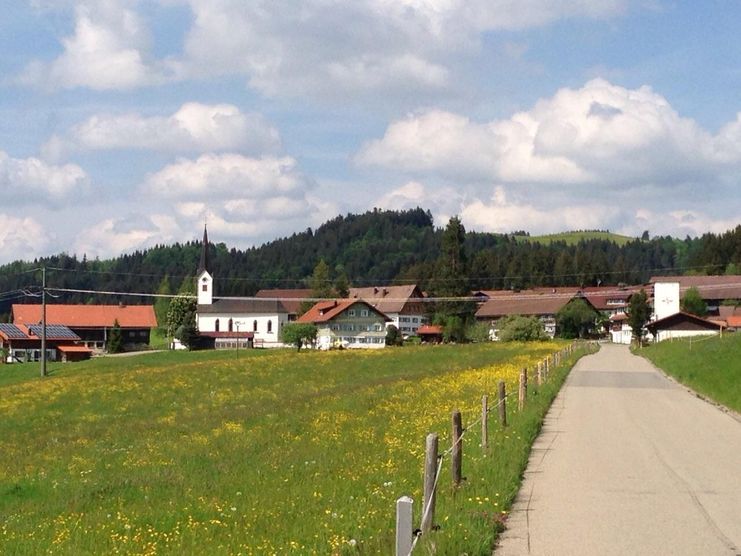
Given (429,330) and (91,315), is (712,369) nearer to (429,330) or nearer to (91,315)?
(429,330)

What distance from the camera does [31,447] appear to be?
84.6ft

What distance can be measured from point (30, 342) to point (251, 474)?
106470mm

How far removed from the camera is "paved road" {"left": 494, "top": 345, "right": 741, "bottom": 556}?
1016 centimetres

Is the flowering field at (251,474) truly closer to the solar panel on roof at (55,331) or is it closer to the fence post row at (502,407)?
the fence post row at (502,407)

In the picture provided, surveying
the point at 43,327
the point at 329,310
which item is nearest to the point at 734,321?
the point at 329,310

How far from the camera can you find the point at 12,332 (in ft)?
374

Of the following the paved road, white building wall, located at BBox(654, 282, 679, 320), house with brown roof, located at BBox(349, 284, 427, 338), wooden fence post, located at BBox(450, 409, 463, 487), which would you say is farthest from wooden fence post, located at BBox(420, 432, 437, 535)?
house with brown roof, located at BBox(349, 284, 427, 338)

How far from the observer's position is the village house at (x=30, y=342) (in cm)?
11019

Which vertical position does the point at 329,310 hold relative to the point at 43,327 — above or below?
above

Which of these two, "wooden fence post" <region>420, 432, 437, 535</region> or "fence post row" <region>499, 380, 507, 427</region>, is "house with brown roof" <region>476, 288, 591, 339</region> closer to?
"fence post row" <region>499, 380, 507, 427</region>

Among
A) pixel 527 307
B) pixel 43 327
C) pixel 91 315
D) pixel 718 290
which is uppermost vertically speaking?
pixel 718 290

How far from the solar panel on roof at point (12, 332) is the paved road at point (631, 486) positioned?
99.5 m

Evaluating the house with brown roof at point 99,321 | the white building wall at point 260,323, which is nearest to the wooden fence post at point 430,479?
the house with brown roof at point 99,321

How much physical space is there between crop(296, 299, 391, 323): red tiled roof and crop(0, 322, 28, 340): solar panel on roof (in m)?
37.7
